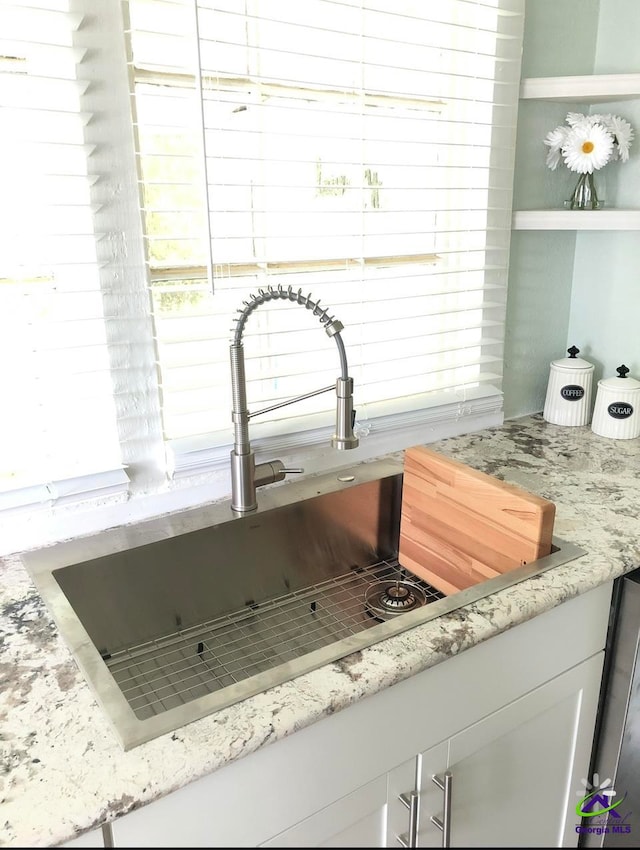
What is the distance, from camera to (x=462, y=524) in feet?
4.45

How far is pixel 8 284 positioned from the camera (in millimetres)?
1203

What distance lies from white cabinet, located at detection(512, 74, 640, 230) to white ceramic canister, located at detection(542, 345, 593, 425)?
0.35m

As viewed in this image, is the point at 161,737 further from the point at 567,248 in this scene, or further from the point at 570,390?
the point at 567,248

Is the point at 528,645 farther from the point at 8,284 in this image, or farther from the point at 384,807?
the point at 8,284

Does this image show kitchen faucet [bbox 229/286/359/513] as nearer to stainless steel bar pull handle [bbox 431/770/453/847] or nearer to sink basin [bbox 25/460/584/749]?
sink basin [bbox 25/460/584/749]

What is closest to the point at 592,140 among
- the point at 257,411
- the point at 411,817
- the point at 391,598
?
the point at 257,411

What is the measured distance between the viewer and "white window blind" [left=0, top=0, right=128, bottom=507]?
3.75ft

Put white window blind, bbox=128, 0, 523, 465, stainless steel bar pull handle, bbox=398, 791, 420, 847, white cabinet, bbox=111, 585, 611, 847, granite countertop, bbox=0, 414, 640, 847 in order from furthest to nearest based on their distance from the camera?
white window blind, bbox=128, 0, 523, 465, stainless steel bar pull handle, bbox=398, 791, 420, 847, white cabinet, bbox=111, 585, 611, 847, granite countertop, bbox=0, 414, 640, 847

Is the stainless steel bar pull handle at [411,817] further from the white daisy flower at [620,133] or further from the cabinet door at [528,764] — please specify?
the white daisy flower at [620,133]

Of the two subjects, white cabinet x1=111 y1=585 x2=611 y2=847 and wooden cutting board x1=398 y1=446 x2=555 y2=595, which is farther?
wooden cutting board x1=398 y1=446 x2=555 y2=595

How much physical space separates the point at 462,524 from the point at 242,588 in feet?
1.49

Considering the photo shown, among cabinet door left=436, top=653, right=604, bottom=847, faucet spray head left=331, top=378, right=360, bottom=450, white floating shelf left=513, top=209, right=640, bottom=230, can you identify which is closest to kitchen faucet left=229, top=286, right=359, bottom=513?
faucet spray head left=331, top=378, right=360, bottom=450

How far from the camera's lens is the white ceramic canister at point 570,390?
188 centimetres

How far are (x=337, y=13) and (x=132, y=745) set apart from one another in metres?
1.36
